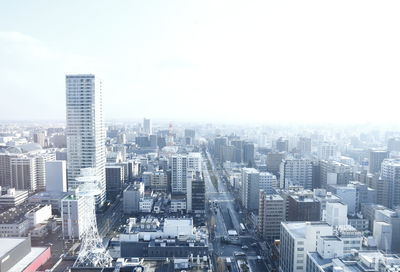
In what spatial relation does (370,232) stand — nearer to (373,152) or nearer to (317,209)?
(317,209)

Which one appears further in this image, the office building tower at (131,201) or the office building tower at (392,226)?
the office building tower at (131,201)

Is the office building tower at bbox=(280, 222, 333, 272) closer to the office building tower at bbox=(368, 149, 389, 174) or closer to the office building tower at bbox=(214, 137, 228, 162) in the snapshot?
the office building tower at bbox=(368, 149, 389, 174)

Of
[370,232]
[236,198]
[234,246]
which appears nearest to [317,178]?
[236,198]

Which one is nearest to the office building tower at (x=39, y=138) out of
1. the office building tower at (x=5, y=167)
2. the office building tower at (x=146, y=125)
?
the office building tower at (x=5, y=167)

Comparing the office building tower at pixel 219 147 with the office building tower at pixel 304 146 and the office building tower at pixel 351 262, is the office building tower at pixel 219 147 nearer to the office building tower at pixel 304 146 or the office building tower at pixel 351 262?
the office building tower at pixel 304 146

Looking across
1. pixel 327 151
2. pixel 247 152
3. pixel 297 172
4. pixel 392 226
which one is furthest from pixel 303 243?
pixel 327 151
